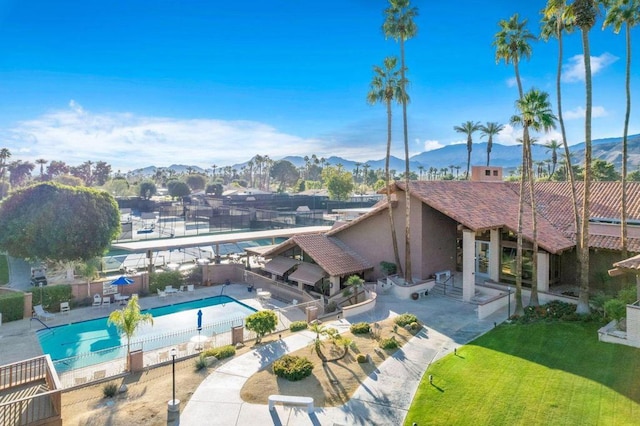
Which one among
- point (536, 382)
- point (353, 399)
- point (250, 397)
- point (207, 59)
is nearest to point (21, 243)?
point (207, 59)

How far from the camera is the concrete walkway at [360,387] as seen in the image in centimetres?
1084

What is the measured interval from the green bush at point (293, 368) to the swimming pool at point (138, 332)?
6.81m

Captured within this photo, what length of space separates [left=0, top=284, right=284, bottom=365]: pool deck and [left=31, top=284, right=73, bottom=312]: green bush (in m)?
1.02

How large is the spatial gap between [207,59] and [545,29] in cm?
2374

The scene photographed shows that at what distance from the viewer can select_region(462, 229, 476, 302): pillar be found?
21438 millimetres

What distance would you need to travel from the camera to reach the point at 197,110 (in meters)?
Result: 49.9

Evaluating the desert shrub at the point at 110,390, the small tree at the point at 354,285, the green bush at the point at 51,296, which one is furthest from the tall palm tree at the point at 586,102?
the green bush at the point at 51,296

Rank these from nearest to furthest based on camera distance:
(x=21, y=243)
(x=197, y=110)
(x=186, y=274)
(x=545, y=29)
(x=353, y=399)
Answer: (x=353, y=399), (x=545, y=29), (x=21, y=243), (x=186, y=274), (x=197, y=110)

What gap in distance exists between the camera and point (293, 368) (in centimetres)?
1331

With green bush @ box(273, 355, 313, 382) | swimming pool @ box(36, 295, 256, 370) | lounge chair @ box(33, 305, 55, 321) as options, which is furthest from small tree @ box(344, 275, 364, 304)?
lounge chair @ box(33, 305, 55, 321)

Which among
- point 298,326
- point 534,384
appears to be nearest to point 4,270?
point 298,326

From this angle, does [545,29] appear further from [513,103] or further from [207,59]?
[207,59]

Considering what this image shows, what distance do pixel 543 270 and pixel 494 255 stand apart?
343 centimetres

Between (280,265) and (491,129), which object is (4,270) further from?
(491,129)
